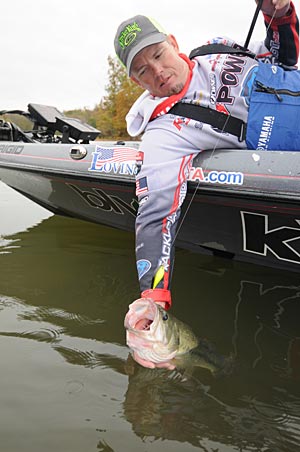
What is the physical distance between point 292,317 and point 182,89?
1317 millimetres

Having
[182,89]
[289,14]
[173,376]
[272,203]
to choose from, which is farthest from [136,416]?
[289,14]

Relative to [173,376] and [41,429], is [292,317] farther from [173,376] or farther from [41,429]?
[41,429]

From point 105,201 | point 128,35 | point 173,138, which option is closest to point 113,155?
point 105,201

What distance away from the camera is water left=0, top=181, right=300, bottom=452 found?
157 centimetres

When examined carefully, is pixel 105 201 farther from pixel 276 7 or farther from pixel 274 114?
pixel 276 7

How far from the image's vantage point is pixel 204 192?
2.50 m

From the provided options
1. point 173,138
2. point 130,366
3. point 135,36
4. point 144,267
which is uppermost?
point 135,36

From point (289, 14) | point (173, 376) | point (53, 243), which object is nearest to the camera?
point (173, 376)

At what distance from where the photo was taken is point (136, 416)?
166cm

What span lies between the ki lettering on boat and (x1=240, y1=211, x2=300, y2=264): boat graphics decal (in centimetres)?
71

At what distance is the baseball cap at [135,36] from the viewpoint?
214cm

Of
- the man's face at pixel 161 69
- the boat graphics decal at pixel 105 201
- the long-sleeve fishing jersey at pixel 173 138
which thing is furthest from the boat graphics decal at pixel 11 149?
the man's face at pixel 161 69

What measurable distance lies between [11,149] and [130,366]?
243 cm

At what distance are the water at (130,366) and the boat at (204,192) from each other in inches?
12.0
